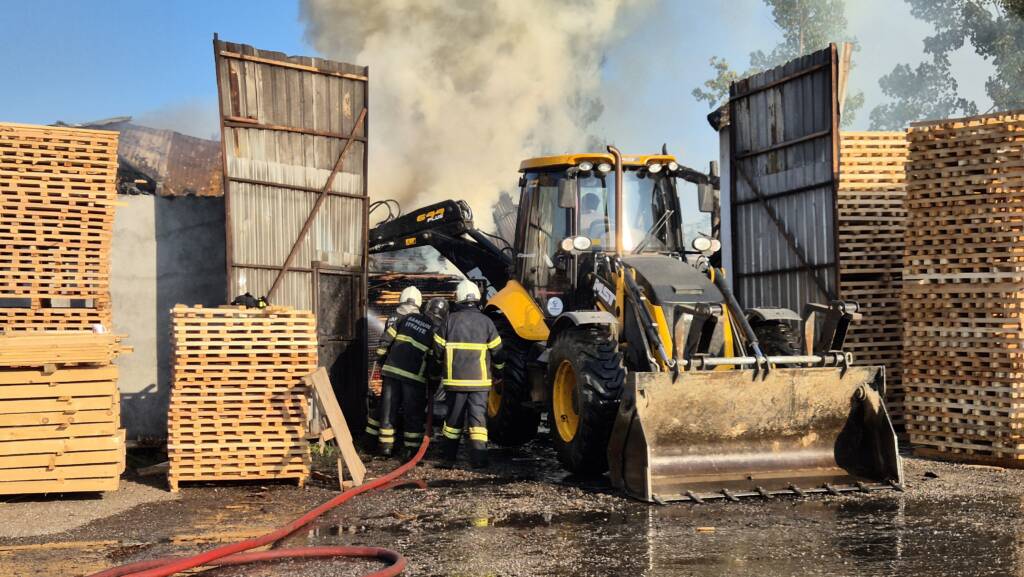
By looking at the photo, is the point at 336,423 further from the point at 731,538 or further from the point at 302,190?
the point at 302,190

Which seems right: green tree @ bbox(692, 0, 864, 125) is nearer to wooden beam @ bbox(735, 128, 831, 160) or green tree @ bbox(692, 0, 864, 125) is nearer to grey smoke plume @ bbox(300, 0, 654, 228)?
grey smoke plume @ bbox(300, 0, 654, 228)

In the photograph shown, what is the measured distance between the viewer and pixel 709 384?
8414mm

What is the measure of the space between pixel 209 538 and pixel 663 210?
5.56m

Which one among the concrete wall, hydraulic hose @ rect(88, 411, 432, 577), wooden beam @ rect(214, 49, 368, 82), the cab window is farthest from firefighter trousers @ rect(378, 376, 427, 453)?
wooden beam @ rect(214, 49, 368, 82)

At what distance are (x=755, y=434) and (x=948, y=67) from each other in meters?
33.9

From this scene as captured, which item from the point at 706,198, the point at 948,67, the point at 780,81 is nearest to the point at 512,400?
the point at 706,198

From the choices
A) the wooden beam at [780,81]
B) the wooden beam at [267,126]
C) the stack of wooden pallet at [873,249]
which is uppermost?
the wooden beam at [780,81]

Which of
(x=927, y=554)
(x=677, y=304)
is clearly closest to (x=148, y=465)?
(x=677, y=304)

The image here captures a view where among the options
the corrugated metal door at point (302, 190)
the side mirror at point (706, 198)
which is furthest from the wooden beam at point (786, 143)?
the corrugated metal door at point (302, 190)

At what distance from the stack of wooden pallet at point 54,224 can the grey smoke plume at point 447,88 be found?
1708cm

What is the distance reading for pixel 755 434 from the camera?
855cm

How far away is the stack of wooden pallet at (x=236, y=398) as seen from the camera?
30.6ft

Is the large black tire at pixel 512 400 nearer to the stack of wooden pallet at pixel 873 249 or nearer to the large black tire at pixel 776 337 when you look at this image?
the large black tire at pixel 776 337

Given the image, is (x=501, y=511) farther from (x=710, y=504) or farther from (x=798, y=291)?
(x=798, y=291)
